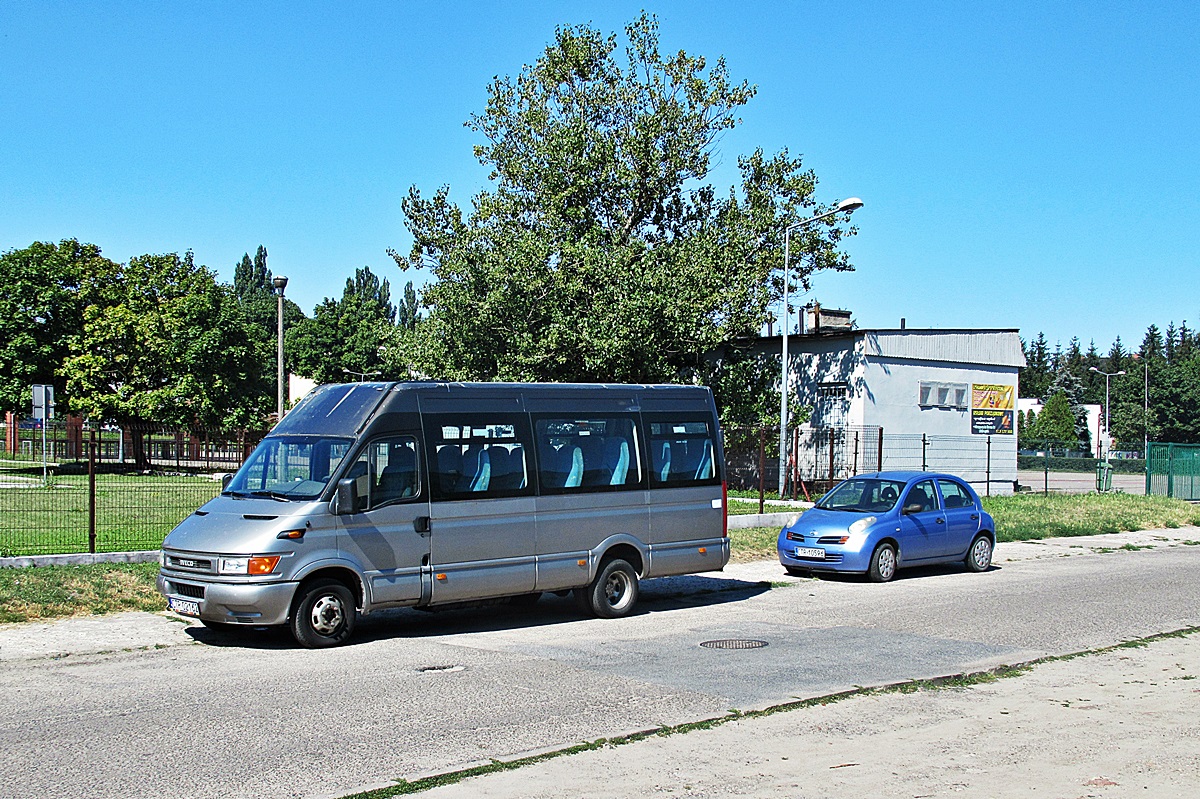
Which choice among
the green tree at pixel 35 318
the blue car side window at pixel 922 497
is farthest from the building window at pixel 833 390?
the green tree at pixel 35 318

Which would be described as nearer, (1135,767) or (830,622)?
(1135,767)

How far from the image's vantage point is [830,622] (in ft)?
42.8

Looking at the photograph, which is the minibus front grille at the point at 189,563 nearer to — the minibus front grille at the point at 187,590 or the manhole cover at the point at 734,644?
the minibus front grille at the point at 187,590

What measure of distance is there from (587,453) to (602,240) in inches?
938

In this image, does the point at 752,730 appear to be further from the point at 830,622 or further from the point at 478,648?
the point at 830,622

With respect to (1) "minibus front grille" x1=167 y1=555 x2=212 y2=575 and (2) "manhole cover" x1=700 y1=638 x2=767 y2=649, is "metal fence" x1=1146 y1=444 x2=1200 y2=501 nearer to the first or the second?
(2) "manhole cover" x1=700 y1=638 x2=767 y2=649

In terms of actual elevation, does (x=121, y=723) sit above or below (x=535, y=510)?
below

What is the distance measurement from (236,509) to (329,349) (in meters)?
83.2

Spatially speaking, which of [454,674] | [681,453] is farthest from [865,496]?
[454,674]

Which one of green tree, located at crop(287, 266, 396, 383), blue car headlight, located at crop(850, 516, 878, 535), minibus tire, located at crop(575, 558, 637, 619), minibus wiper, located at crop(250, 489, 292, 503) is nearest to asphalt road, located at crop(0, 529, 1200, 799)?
minibus tire, located at crop(575, 558, 637, 619)

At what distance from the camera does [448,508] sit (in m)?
12.0

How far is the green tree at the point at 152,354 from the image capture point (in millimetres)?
46906

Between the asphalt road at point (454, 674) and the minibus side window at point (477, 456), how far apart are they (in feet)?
5.12

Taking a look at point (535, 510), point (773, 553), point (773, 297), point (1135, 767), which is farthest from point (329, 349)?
point (1135, 767)
